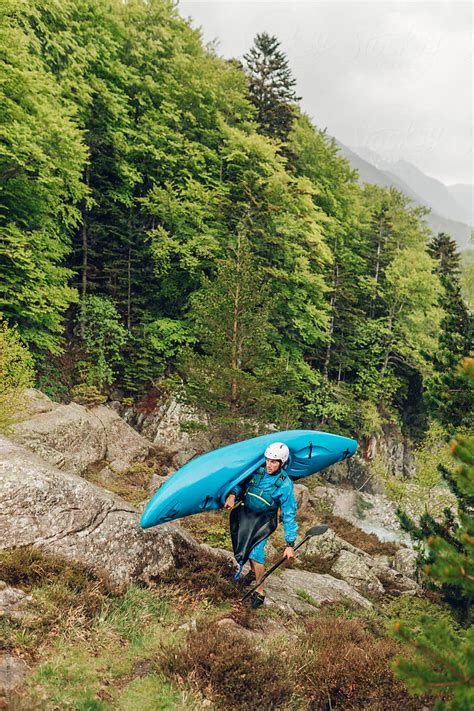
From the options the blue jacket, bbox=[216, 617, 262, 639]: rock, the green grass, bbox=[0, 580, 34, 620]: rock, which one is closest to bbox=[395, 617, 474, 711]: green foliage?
the green grass

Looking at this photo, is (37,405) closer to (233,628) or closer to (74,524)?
(74,524)

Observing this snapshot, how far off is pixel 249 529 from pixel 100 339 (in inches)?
702

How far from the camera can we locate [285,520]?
20.6 feet

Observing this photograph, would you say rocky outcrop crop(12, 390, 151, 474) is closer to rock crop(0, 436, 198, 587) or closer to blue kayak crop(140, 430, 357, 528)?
rock crop(0, 436, 198, 587)

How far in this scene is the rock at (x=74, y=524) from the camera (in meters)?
5.73

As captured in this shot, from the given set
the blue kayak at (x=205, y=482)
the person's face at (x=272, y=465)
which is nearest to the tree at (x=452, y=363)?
the blue kayak at (x=205, y=482)

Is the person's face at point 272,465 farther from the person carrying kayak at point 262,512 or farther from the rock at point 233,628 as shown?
the rock at point 233,628

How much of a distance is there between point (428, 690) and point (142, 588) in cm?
438

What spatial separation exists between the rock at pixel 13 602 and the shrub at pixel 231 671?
175 cm

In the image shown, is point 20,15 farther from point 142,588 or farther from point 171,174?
point 142,588

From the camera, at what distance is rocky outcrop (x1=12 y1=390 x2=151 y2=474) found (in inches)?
520

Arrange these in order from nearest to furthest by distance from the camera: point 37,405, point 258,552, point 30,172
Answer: point 258,552 → point 37,405 → point 30,172

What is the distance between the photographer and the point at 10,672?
155 inches

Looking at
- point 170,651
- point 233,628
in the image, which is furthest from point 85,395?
point 170,651
